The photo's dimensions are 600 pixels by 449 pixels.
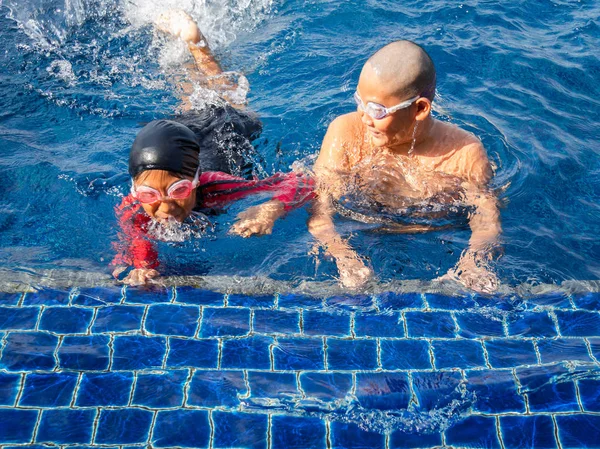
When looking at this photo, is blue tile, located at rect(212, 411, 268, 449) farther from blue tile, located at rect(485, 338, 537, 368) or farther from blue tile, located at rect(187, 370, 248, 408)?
blue tile, located at rect(485, 338, 537, 368)

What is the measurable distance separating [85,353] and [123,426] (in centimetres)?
54

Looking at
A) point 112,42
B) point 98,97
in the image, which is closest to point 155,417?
point 98,97

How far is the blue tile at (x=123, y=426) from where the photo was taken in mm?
3256

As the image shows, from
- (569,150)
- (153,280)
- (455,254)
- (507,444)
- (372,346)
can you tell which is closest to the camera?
(507,444)

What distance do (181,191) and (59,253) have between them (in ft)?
3.90

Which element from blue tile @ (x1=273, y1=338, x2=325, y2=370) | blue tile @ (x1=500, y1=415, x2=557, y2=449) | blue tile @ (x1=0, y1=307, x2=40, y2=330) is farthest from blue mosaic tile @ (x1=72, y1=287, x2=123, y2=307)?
blue tile @ (x1=500, y1=415, x2=557, y2=449)

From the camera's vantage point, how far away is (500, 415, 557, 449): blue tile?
10.8 feet

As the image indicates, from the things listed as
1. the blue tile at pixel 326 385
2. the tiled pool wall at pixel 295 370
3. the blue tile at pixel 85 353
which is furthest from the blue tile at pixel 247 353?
the blue tile at pixel 85 353

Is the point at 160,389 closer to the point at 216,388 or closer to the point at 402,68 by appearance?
the point at 216,388

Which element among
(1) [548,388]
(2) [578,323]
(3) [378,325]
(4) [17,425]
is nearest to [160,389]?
(4) [17,425]

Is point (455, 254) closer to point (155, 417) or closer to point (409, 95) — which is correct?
point (409, 95)

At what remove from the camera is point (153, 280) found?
170 inches

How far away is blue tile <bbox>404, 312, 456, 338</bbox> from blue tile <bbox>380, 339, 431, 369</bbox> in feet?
0.29

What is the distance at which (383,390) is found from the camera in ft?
11.5
